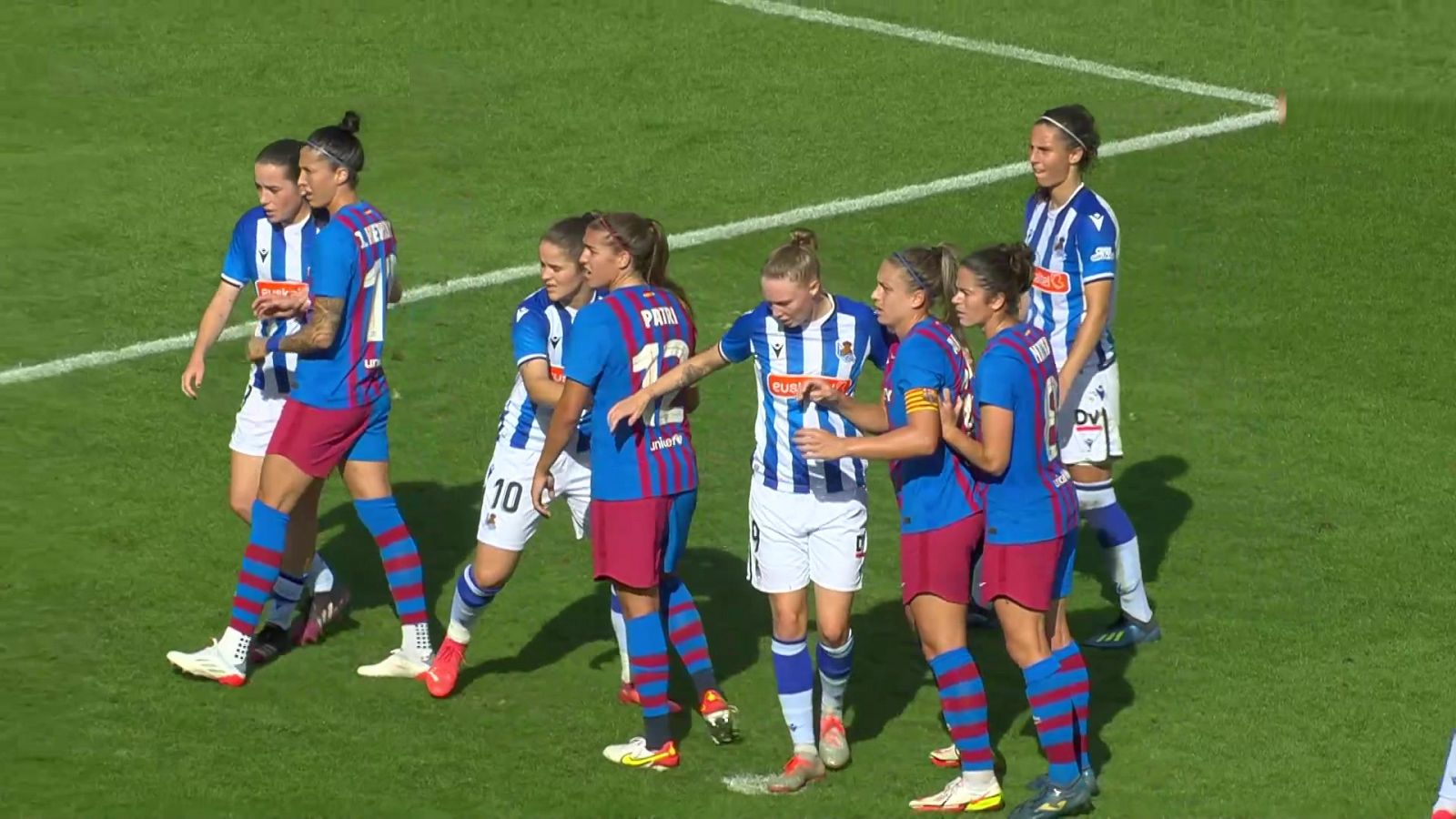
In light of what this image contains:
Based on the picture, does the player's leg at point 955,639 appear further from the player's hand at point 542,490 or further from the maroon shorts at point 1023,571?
the player's hand at point 542,490

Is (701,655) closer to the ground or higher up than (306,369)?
closer to the ground

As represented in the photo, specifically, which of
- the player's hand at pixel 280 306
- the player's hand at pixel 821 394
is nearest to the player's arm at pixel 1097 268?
the player's hand at pixel 821 394

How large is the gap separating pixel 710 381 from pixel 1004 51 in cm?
638

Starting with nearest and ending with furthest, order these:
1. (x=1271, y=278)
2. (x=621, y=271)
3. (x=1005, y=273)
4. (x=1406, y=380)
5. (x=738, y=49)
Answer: (x=1005, y=273), (x=621, y=271), (x=1406, y=380), (x=1271, y=278), (x=738, y=49)

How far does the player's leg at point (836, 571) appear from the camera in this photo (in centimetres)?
884

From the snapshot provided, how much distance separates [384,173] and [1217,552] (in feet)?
23.8

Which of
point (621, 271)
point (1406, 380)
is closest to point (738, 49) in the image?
point (1406, 380)

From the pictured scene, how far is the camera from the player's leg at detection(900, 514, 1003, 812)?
8.41 metres

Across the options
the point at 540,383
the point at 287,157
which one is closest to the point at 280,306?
the point at 287,157

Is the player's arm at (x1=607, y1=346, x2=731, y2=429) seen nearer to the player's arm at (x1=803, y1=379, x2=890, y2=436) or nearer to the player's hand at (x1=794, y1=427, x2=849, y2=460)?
the player's arm at (x1=803, y1=379, x2=890, y2=436)

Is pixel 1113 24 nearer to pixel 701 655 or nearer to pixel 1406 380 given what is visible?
pixel 1406 380

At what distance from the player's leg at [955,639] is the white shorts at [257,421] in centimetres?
325

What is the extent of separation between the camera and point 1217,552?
1130cm

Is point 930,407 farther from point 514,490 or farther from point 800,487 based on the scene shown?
point 514,490
